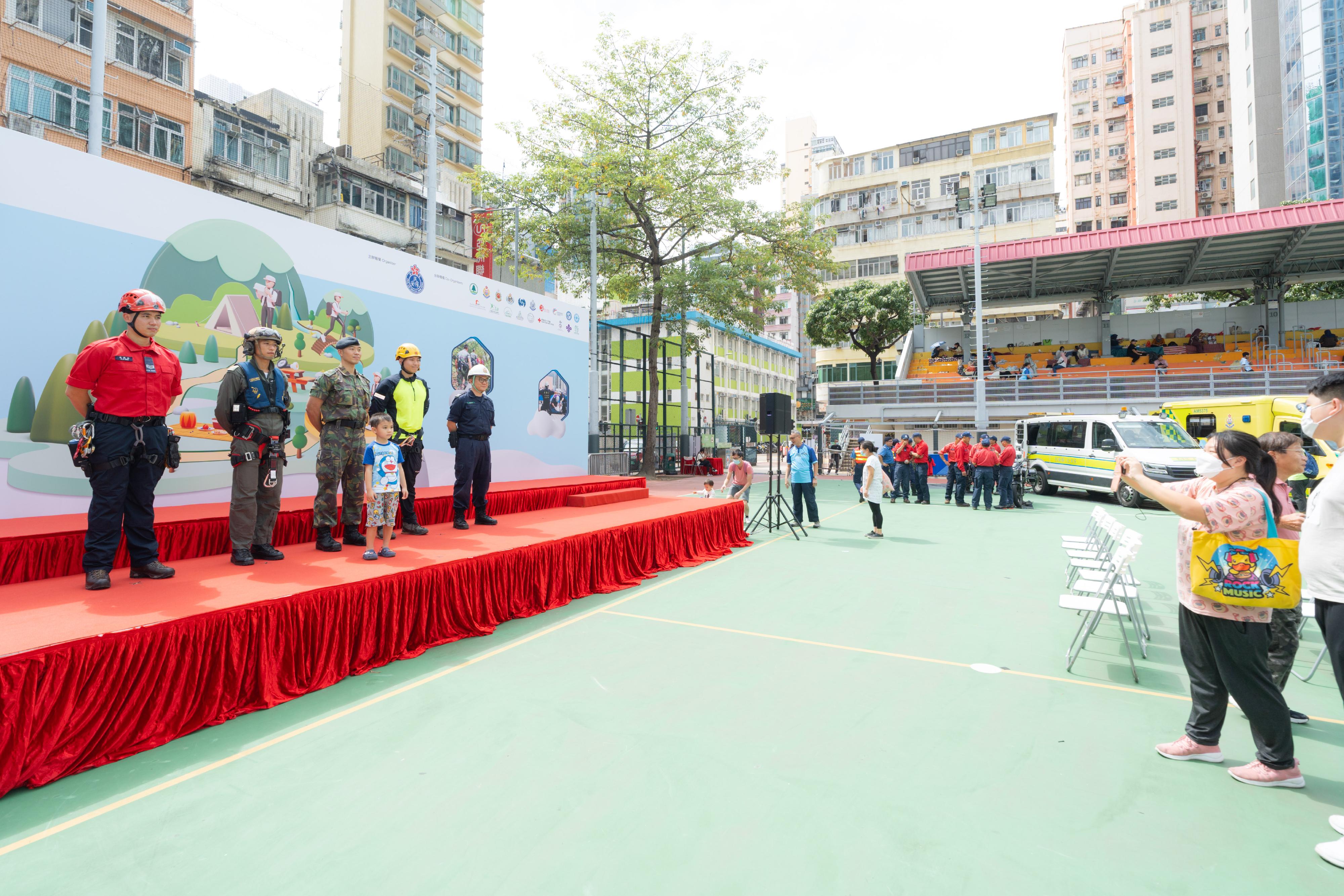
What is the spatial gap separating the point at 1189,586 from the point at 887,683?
5.05ft

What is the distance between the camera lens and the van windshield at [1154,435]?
1209 centimetres

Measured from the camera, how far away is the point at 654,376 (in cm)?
1972

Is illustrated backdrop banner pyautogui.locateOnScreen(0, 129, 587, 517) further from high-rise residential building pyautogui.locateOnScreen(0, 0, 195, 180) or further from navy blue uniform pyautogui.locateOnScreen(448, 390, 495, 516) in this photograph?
high-rise residential building pyautogui.locateOnScreen(0, 0, 195, 180)

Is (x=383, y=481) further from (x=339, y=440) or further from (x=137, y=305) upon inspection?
(x=137, y=305)

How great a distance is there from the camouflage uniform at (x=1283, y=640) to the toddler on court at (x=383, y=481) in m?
5.08

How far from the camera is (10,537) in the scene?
3.49m

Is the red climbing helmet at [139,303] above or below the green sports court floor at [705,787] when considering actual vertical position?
above

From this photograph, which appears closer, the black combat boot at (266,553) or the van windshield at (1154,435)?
A: the black combat boot at (266,553)

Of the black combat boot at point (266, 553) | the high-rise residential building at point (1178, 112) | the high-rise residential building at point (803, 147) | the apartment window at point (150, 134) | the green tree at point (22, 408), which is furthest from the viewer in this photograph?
the high-rise residential building at point (803, 147)

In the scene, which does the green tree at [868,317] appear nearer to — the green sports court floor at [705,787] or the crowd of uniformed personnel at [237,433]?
the crowd of uniformed personnel at [237,433]

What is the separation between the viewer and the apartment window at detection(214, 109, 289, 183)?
18.1 meters

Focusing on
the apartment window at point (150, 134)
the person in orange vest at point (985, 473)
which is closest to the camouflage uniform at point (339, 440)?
the person in orange vest at point (985, 473)

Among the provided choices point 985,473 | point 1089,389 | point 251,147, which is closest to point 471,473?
point 985,473

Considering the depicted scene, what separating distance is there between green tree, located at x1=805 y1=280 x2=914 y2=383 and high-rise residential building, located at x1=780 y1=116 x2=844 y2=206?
53.7 metres
